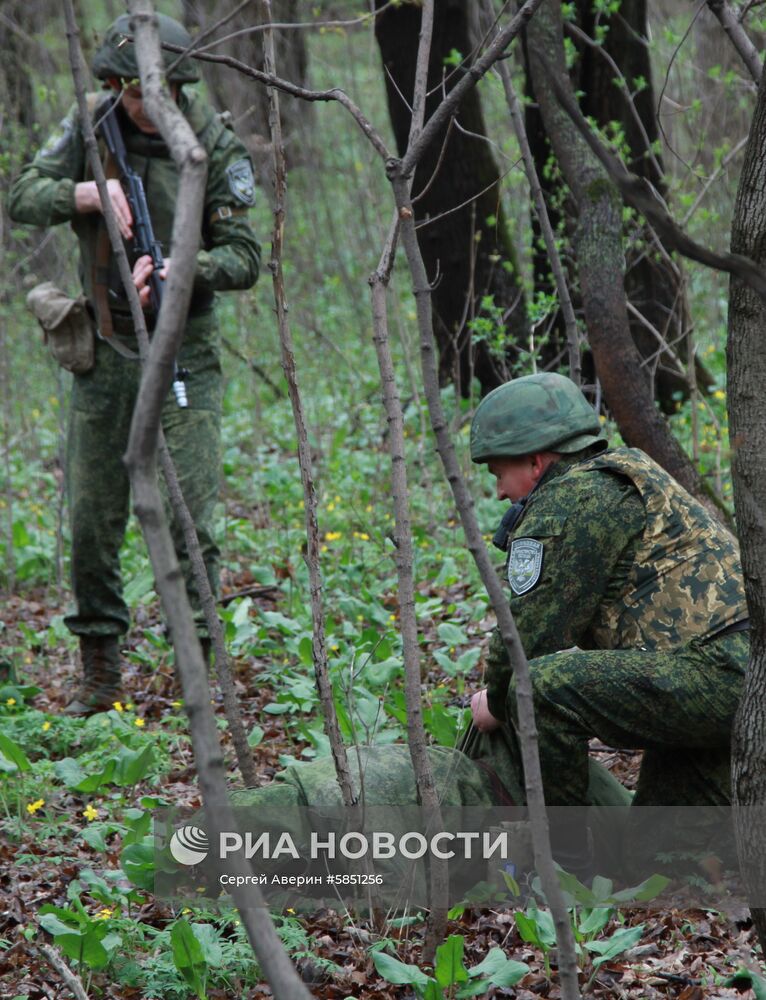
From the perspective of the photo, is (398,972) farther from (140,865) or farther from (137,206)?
(137,206)

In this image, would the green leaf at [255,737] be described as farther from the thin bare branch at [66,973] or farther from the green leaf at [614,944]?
the green leaf at [614,944]

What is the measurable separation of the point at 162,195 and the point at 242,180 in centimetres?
31

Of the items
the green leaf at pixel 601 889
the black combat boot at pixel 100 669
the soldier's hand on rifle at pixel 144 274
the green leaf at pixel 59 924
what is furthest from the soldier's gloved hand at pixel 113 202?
the green leaf at pixel 601 889

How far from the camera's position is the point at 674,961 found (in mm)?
2492

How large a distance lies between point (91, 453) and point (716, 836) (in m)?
2.62

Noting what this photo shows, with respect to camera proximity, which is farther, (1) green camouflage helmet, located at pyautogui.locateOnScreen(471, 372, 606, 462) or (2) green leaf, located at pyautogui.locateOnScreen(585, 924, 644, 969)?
(1) green camouflage helmet, located at pyautogui.locateOnScreen(471, 372, 606, 462)

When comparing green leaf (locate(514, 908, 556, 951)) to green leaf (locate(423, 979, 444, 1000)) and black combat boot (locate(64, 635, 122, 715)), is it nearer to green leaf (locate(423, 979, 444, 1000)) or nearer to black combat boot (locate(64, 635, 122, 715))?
green leaf (locate(423, 979, 444, 1000))

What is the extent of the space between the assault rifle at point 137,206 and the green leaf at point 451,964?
2.51 metres

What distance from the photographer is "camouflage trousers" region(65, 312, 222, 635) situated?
4391mm

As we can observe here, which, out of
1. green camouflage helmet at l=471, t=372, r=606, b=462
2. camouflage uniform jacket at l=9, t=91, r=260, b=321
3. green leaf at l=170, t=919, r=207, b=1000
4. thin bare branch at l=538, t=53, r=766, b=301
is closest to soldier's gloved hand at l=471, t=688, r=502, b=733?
green camouflage helmet at l=471, t=372, r=606, b=462

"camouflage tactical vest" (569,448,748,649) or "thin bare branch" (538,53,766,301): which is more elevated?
"thin bare branch" (538,53,766,301)

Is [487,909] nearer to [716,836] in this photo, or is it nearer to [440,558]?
[716,836]

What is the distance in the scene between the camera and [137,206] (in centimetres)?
425

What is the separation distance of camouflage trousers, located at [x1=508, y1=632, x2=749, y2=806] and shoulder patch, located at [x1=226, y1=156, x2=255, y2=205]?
2368 mm
